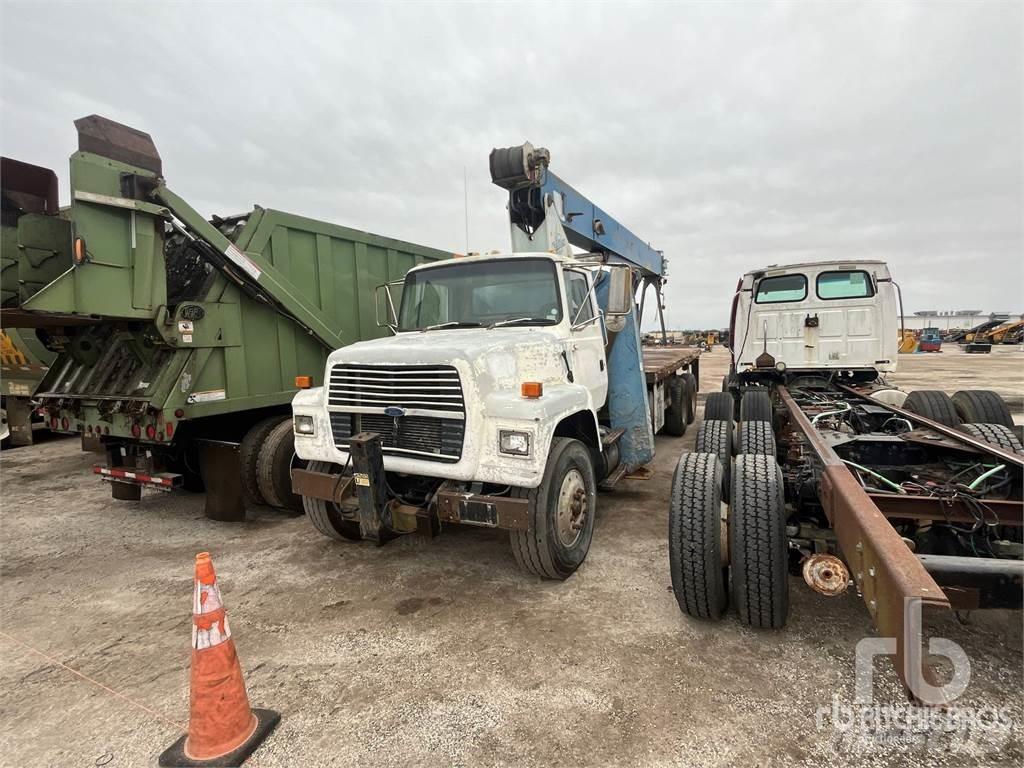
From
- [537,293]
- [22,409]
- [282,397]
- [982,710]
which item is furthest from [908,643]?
[22,409]

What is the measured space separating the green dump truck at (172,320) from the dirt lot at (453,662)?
1095mm

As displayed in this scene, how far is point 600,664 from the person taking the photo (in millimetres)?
2848

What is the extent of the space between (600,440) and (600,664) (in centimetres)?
206

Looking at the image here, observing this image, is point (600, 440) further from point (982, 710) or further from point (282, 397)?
point (282, 397)

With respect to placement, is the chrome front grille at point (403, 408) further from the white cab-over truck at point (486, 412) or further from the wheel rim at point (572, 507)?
the wheel rim at point (572, 507)

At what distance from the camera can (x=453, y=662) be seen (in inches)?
115

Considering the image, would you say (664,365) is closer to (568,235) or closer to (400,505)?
(568,235)

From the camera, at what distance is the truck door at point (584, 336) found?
175 inches

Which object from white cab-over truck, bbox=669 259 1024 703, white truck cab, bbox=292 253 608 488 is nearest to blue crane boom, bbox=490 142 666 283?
white truck cab, bbox=292 253 608 488

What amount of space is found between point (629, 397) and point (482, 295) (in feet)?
6.15

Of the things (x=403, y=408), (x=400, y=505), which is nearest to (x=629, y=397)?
(x=403, y=408)

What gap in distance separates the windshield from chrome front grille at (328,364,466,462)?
1012 millimetres

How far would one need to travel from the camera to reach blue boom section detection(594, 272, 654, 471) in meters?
5.32

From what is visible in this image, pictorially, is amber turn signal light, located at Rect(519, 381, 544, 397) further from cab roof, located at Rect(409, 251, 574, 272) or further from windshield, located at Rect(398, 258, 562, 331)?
cab roof, located at Rect(409, 251, 574, 272)
